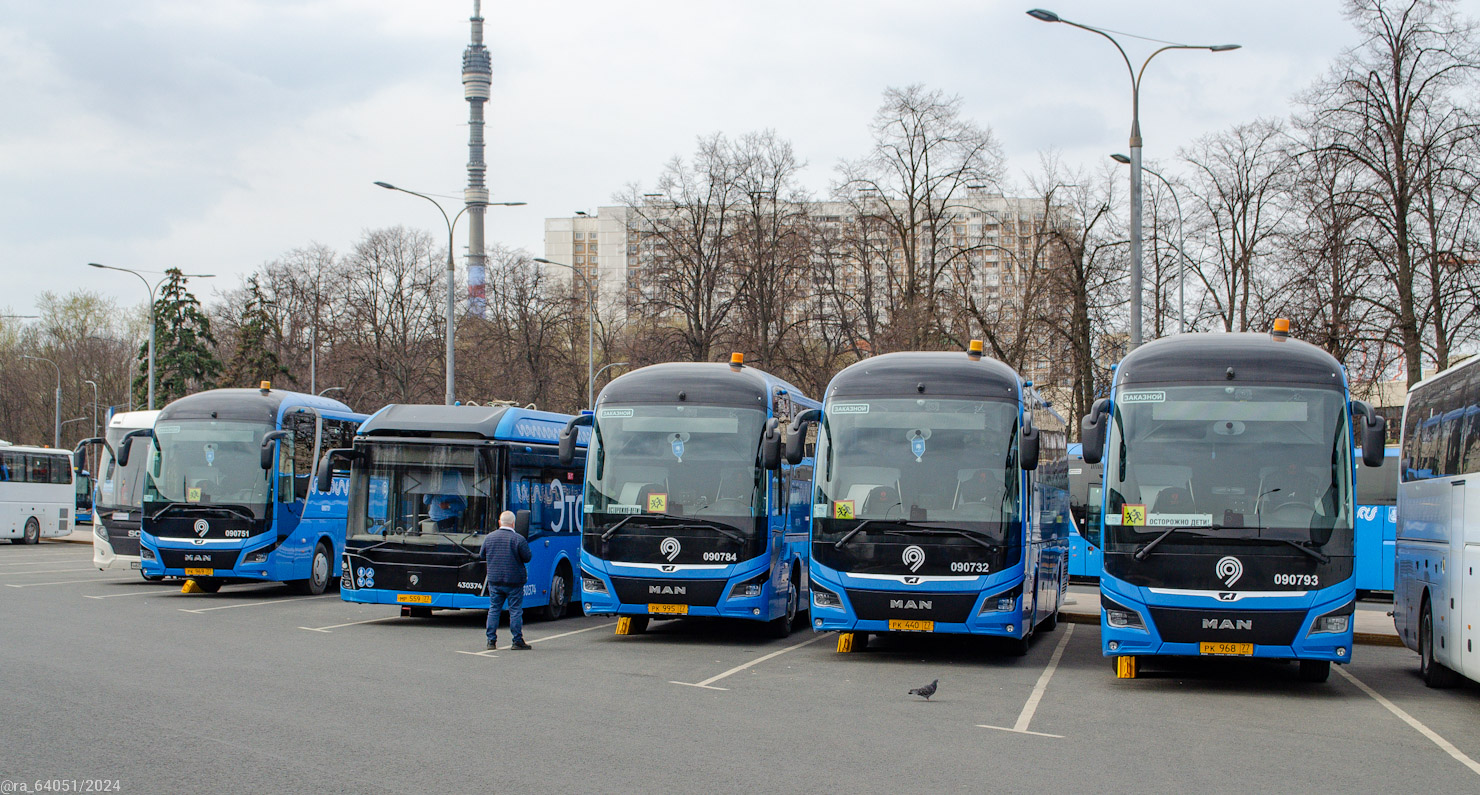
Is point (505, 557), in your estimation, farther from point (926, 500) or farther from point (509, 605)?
point (926, 500)

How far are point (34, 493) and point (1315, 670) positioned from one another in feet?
133

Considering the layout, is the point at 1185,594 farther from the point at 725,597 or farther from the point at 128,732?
the point at 128,732

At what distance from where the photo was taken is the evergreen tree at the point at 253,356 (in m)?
63.3

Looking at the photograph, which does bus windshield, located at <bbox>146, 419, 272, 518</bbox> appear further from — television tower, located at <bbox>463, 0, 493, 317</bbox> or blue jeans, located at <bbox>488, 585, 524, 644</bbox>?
television tower, located at <bbox>463, 0, 493, 317</bbox>

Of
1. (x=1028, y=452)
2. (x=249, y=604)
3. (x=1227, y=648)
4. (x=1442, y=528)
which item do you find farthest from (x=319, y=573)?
(x=1442, y=528)

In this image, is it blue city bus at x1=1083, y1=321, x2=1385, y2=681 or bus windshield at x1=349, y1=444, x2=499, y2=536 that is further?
bus windshield at x1=349, y1=444, x2=499, y2=536

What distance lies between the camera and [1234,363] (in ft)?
40.4

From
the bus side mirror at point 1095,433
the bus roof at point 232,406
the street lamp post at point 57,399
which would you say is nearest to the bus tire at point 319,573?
the bus roof at point 232,406

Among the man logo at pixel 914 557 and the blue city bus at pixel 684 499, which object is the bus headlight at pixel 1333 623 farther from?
the blue city bus at pixel 684 499

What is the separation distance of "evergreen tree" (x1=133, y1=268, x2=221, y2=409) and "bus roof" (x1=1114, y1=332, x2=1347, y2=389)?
6215cm

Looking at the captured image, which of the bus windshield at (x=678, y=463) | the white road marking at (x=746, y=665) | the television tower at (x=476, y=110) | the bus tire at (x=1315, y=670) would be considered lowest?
the white road marking at (x=746, y=665)

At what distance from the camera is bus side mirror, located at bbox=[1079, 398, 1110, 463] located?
39.4 ft

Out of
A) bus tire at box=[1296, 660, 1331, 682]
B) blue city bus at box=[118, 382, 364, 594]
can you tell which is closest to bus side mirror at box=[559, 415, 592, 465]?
blue city bus at box=[118, 382, 364, 594]

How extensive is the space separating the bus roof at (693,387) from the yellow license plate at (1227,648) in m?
6.05
